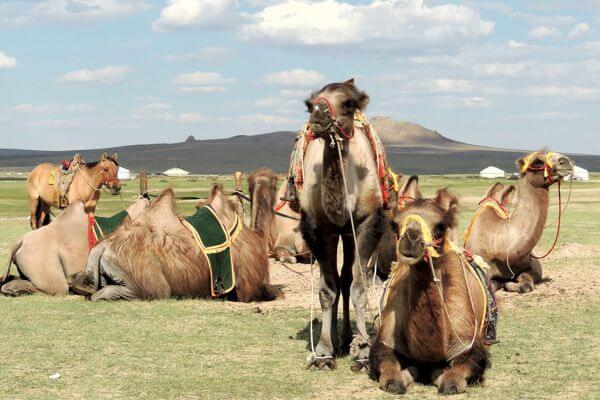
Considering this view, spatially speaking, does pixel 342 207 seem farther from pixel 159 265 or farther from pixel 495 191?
pixel 495 191

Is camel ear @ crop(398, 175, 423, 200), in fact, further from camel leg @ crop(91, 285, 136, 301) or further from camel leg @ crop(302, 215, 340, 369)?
camel leg @ crop(302, 215, 340, 369)

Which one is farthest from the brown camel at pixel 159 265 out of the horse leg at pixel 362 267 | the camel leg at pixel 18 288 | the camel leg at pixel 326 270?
the horse leg at pixel 362 267

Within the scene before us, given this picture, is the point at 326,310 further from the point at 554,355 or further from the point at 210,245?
the point at 210,245

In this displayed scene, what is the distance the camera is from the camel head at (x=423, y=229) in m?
6.11

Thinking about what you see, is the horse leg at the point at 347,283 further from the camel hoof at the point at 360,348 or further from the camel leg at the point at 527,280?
the camel leg at the point at 527,280

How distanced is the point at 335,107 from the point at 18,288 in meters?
6.06

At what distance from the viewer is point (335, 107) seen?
23.9 ft

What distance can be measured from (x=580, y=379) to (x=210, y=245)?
5.43 metres

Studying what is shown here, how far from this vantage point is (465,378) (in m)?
6.58

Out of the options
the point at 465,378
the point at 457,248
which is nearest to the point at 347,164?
the point at 457,248

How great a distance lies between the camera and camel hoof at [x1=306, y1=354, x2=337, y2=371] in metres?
7.59

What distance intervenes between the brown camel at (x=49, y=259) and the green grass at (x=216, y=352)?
289 millimetres

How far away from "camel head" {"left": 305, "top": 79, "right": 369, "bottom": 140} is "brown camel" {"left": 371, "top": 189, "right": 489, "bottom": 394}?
3.20 feet

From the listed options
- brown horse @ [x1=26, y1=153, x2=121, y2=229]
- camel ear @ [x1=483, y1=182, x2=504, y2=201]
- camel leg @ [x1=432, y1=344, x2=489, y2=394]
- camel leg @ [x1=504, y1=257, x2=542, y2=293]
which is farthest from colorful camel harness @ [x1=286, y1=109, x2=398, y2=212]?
brown horse @ [x1=26, y1=153, x2=121, y2=229]
